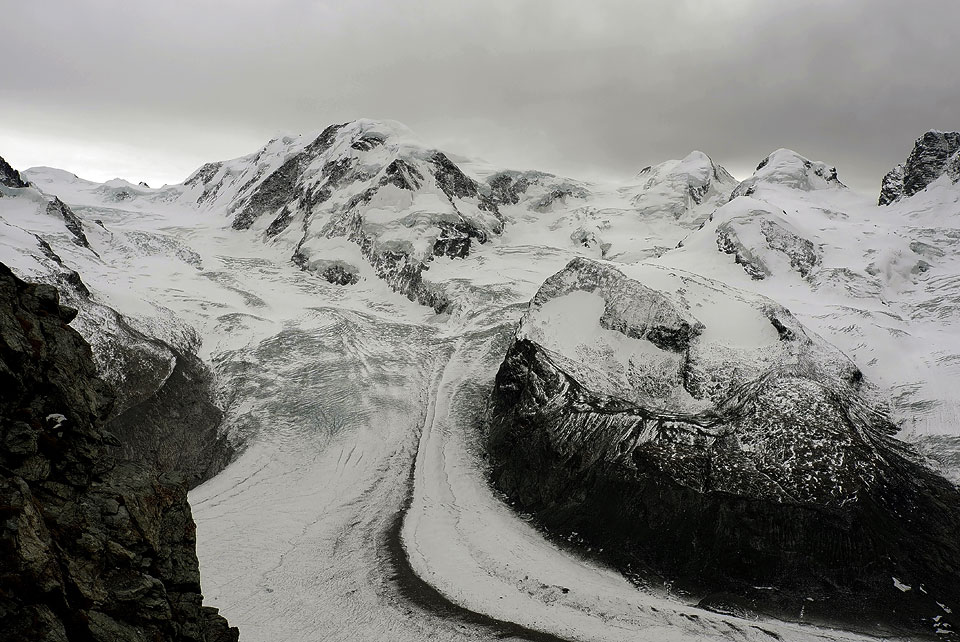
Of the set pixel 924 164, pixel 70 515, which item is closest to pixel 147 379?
pixel 70 515

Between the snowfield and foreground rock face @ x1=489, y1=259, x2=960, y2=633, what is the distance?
1.10 m

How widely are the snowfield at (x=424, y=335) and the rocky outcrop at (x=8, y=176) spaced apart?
6.06 meters

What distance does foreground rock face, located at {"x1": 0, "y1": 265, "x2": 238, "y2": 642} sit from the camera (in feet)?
39.3

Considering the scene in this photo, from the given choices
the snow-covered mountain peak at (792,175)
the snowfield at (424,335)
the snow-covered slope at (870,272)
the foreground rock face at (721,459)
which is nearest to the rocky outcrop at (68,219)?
the snowfield at (424,335)

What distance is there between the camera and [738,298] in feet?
178

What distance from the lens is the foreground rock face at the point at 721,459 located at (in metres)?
33.9

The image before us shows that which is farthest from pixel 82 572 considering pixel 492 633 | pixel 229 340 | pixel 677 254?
pixel 677 254

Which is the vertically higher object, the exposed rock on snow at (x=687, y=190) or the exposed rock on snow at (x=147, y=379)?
the exposed rock on snow at (x=687, y=190)

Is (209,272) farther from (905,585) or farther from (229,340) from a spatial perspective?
(905,585)

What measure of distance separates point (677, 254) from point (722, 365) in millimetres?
49122

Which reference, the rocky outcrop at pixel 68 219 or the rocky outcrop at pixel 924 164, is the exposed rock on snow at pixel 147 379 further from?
the rocky outcrop at pixel 924 164

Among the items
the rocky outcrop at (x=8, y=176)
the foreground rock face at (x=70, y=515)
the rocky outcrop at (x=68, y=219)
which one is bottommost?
the foreground rock face at (x=70, y=515)

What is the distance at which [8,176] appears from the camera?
325ft

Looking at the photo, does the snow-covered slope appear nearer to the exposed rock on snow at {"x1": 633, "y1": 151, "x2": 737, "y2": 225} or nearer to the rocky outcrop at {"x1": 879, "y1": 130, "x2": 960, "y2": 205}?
the rocky outcrop at {"x1": 879, "y1": 130, "x2": 960, "y2": 205}
